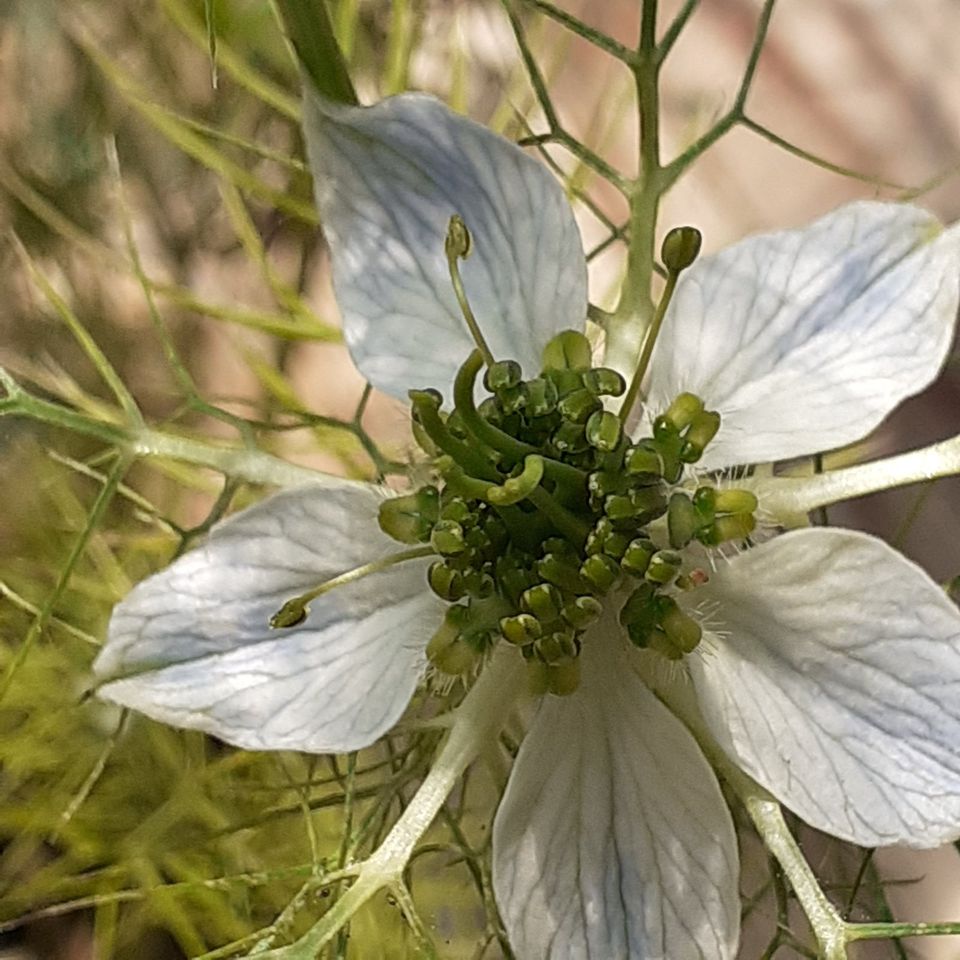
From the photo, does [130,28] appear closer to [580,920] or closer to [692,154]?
[692,154]

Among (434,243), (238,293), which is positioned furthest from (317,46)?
(238,293)

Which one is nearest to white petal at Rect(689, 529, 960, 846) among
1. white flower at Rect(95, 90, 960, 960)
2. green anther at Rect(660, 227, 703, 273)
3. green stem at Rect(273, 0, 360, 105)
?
white flower at Rect(95, 90, 960, 960)

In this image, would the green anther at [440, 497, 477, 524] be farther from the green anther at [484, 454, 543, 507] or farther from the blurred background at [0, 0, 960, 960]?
the blurred background at [0, 0, 960, 960]

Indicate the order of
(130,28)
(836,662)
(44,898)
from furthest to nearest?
(130,28), (44,898), (836,662)

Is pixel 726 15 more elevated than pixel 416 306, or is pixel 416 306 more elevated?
pixel 726 15

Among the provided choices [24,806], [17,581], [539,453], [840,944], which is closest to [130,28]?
[17,581]
